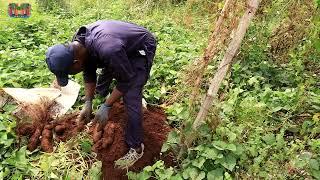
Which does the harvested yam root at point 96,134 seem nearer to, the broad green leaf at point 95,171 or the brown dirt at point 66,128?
the brown dirt at point 66,128

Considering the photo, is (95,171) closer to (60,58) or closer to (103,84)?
(60,58)

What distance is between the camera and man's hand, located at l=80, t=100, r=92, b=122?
12.3 feet

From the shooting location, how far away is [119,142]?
359 centimetres

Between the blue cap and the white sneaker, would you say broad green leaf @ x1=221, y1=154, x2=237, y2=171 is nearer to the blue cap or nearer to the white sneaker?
the white sneaker

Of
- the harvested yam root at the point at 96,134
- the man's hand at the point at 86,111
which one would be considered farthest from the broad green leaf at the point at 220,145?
the man's hand at the point at 86,111

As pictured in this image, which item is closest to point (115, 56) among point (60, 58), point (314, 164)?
point (60, 58)

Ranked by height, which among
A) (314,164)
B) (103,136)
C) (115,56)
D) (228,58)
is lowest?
(103,136)

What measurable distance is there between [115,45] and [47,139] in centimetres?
117

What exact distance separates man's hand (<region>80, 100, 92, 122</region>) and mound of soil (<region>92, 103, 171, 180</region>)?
15 centimetres

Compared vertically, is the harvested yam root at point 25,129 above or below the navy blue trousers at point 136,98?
below

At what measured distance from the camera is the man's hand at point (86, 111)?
3762mm

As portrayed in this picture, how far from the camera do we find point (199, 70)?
3191 mm

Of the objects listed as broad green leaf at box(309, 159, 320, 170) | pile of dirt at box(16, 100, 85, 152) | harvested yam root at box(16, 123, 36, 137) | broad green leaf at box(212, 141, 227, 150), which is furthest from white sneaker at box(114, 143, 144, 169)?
broad green leaf at box(309, 159, 320, 170)

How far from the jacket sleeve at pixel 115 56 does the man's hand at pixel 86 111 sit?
0.67 metres
